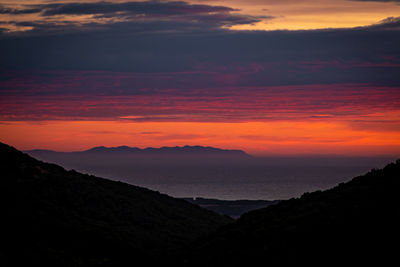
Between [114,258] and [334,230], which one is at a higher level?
[334,230]

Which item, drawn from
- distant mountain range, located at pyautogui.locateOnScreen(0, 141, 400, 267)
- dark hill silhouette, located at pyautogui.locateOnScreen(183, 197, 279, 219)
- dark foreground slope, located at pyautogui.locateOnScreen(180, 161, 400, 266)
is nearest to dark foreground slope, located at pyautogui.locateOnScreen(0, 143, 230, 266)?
distant mountain range, located at pyautogui.locateOnScreen(0, 141, 400, 267)

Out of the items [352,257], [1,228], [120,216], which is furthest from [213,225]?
[352,257]

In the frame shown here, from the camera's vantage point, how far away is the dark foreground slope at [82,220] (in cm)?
3809

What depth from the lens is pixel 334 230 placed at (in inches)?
1420

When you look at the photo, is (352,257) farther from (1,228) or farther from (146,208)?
(146,208)

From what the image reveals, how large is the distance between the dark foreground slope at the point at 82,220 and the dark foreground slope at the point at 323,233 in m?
5.15

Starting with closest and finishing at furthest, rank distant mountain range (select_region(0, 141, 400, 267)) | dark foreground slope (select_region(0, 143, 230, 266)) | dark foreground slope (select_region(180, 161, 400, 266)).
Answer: dark foreground slope (select_region(180, 161, 400, 266)) < distant mountain range (select_region(0, 141, 400, 267)) < dark foreground slope (select_region(0, 143, 230, 266))

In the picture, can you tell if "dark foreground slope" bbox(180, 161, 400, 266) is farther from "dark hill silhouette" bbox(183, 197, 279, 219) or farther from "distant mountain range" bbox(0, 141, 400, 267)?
"dark hill silhouette" bbox(183, 197, 279, 219)

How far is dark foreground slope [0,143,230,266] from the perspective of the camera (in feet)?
125

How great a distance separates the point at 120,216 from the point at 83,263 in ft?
61.2

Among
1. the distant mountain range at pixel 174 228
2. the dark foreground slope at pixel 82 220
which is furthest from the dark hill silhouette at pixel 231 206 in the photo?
the distant mountain range at pixel 174 228

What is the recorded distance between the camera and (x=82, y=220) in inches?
1954

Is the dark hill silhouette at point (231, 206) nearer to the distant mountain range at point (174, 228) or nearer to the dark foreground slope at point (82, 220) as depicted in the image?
the dark foreground slope at point (82, 220)

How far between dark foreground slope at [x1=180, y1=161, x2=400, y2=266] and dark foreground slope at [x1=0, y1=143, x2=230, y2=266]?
5.15 metres
